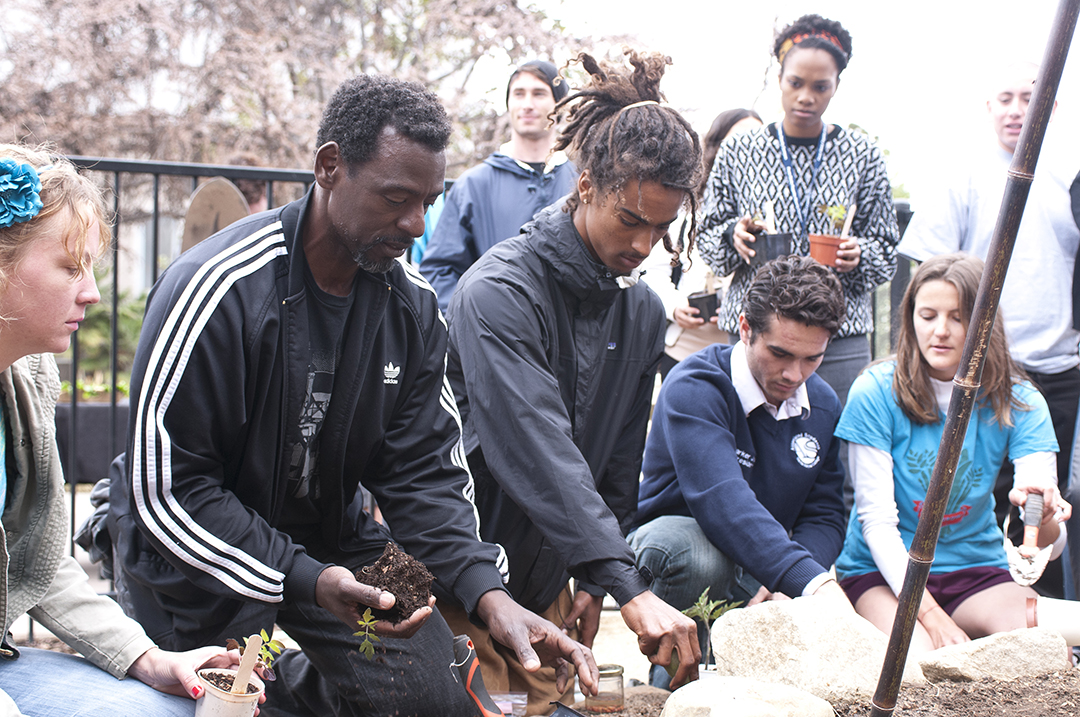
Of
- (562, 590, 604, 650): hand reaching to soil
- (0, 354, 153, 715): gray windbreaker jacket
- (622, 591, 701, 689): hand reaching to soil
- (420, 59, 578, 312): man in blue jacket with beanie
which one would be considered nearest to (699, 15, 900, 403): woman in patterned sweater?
(420, 59, 578, 312): man in blue jacket with beanie

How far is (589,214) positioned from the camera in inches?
109

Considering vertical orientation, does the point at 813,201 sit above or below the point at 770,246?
above

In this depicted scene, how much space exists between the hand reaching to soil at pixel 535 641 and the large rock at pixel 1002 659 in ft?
3.09

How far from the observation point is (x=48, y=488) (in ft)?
7.11

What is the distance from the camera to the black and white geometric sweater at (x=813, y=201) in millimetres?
3727

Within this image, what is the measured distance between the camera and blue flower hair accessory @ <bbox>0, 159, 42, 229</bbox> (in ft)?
5.87

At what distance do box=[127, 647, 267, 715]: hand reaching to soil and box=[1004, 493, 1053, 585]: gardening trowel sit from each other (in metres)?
2.31

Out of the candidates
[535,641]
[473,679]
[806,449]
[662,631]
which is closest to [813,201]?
[806,449]

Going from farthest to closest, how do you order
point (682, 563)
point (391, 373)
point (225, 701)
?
point (682, 563)
point (391, 373)
point (225, 701)

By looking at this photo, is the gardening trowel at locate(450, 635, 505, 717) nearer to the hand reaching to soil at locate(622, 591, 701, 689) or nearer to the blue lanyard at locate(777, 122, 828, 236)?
the hand reaching to soil at locate(622, 591, 701, 689)

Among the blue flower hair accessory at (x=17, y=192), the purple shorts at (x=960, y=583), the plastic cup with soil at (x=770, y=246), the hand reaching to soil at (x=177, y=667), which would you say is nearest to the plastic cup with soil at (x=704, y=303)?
the plastic cup with soil at (x=770, y=246)

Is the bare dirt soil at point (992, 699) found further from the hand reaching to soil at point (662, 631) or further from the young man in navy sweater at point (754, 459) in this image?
the young man in navy sweater at point (754, 459)

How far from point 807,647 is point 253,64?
9.60 meters

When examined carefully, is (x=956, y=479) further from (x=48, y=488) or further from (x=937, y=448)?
(x=48, y=488)
